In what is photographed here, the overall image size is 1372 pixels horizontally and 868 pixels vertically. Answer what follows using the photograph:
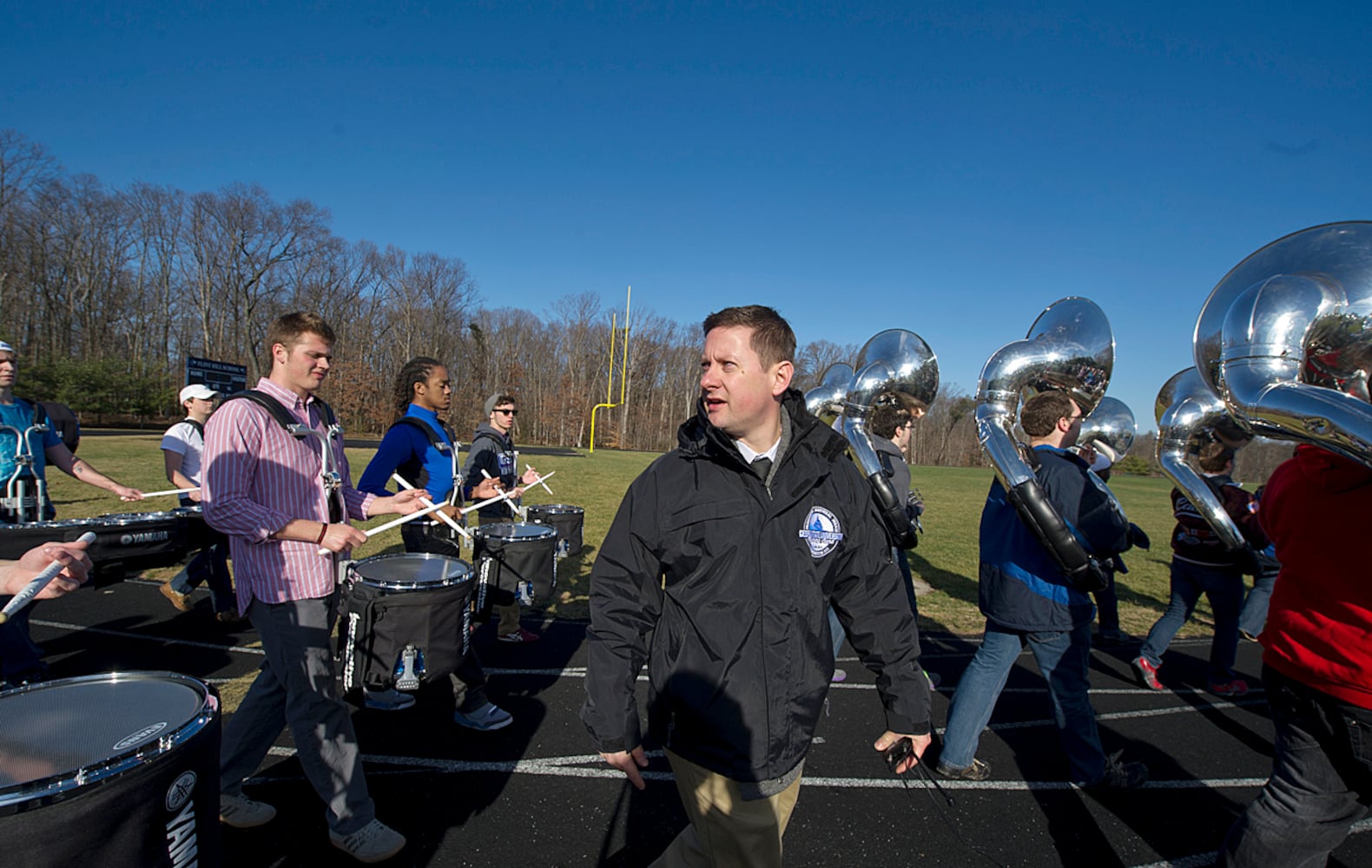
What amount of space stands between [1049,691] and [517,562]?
144 inches

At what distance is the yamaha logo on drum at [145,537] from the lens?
2930 mm

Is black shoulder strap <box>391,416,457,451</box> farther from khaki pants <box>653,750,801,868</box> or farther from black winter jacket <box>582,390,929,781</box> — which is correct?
khaki pants <box>653,750,801,868</box>

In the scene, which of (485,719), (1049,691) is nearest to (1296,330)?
(1049,691)

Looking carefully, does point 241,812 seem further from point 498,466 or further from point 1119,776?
point 1119,776

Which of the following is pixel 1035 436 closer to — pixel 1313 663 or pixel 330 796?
pixel 1313 663

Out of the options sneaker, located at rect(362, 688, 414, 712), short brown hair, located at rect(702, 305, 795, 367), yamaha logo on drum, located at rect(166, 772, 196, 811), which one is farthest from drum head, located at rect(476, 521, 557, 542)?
yamaha logo on drum, located at rect(166, 772, 196, 811)

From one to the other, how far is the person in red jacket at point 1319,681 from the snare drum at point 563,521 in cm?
542

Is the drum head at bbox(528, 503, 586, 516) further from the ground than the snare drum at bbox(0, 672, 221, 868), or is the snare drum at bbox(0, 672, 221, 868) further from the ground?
A: the snare drum at bbox(0, 672, 221, 868)

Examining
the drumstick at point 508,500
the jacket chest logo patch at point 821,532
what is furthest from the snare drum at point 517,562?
the jacket chest logo patch at point 821,532

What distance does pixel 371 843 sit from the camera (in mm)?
2771

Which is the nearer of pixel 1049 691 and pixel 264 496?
pixel 264 496

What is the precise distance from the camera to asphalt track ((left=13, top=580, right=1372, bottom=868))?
3045mm

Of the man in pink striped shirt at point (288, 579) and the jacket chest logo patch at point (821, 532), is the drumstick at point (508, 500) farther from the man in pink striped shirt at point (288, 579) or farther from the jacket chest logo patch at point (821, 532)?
the jacket chest logo patch at point (821, 532)

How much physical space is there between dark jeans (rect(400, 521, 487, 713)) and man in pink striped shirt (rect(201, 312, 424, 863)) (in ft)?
3.87
